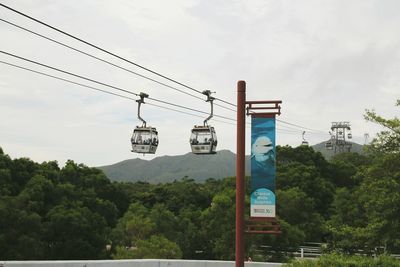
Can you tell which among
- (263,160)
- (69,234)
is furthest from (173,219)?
(263,160)

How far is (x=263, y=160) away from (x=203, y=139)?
8.33 metres

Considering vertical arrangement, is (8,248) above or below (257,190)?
below

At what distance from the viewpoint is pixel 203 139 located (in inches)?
745

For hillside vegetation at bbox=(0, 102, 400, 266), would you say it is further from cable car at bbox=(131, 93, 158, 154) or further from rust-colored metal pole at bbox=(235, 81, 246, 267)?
rust-colored metal pole at bbox=(235, 81, 246, 267)

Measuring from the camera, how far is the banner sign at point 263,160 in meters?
10.6

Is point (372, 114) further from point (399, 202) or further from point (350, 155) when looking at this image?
point (350, 155)

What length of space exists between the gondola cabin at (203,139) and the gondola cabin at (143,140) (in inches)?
60.2

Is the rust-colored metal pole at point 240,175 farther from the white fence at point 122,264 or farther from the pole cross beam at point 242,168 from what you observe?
→ the white fence at point 122,264

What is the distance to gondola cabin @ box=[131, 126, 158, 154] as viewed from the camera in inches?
754

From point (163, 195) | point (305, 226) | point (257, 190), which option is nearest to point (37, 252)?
point (305, 226)

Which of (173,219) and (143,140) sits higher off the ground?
(143,140)

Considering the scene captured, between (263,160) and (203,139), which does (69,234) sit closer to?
(203,139)

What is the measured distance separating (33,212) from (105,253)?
6.77m

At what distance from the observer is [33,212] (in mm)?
33062
